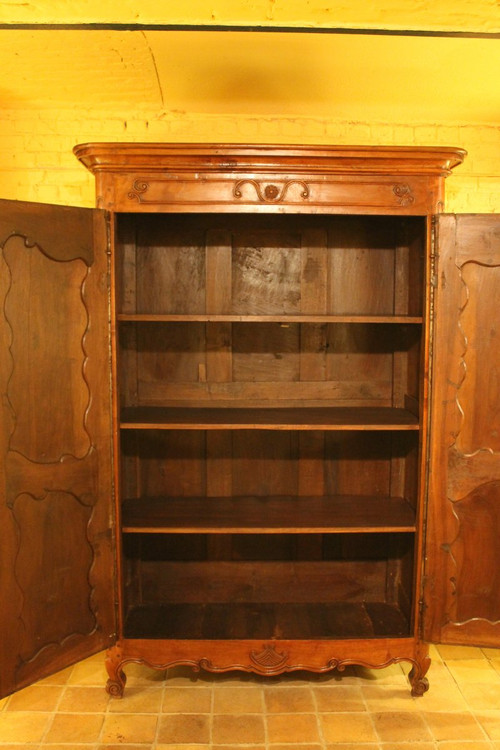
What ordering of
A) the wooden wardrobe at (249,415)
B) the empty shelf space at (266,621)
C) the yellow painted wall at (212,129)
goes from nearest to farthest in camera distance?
the wooden wardrobe at (249,415)
the empty shelf space at (266,621)
the yellow painted wall at (212,129)

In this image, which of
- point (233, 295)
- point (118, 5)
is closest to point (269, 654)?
point (233, 295)

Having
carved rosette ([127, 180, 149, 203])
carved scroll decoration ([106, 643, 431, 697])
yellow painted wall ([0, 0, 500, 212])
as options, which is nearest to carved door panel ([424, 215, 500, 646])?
carved scroll decoration ([106, 643, 431, 697])

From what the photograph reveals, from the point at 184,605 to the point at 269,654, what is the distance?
0.57 m

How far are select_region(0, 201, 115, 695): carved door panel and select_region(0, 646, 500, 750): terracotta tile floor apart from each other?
11.3 inches

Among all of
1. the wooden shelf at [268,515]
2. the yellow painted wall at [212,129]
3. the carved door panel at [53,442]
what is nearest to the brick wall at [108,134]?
the yellow painted wall at [212,129]

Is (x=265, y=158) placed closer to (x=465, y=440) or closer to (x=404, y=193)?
(x=404, y=193)

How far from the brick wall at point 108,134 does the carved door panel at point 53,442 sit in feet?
2.90

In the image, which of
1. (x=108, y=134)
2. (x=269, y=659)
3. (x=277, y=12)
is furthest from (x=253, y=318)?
(x=269, y=659)

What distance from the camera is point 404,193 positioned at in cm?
250

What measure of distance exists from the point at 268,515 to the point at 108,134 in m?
2.09

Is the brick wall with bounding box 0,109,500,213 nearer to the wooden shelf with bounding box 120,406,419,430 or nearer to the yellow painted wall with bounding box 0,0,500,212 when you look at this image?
the yellow painted wall with bounding box 0,0,500,212

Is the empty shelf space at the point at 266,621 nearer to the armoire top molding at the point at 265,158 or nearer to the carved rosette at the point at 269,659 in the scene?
the carved rosette at the point at 269,659

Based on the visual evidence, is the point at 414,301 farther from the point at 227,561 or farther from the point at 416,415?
the point at 227,561

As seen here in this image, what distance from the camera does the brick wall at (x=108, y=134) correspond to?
3102 millimetres
